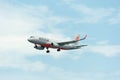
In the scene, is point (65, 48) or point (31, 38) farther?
point (65, 48)

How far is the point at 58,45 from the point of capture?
192625 mm

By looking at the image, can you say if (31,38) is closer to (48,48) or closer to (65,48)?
(48,48)

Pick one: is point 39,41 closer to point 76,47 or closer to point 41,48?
point 41,48

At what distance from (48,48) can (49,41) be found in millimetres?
3206

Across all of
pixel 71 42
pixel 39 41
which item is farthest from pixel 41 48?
pixel 71 42

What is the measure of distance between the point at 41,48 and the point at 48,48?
4271 millimetres

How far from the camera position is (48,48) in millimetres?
188125

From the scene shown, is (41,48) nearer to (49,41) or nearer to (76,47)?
(49,41)

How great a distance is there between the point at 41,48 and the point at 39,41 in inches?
128

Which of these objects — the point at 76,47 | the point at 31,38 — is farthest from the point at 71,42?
the point at 31,38

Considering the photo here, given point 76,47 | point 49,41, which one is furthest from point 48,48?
point 76,47

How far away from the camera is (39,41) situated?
185 m

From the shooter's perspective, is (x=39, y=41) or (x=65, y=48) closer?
(x=39, y=41)

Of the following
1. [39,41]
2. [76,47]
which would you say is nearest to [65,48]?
[76,47]
